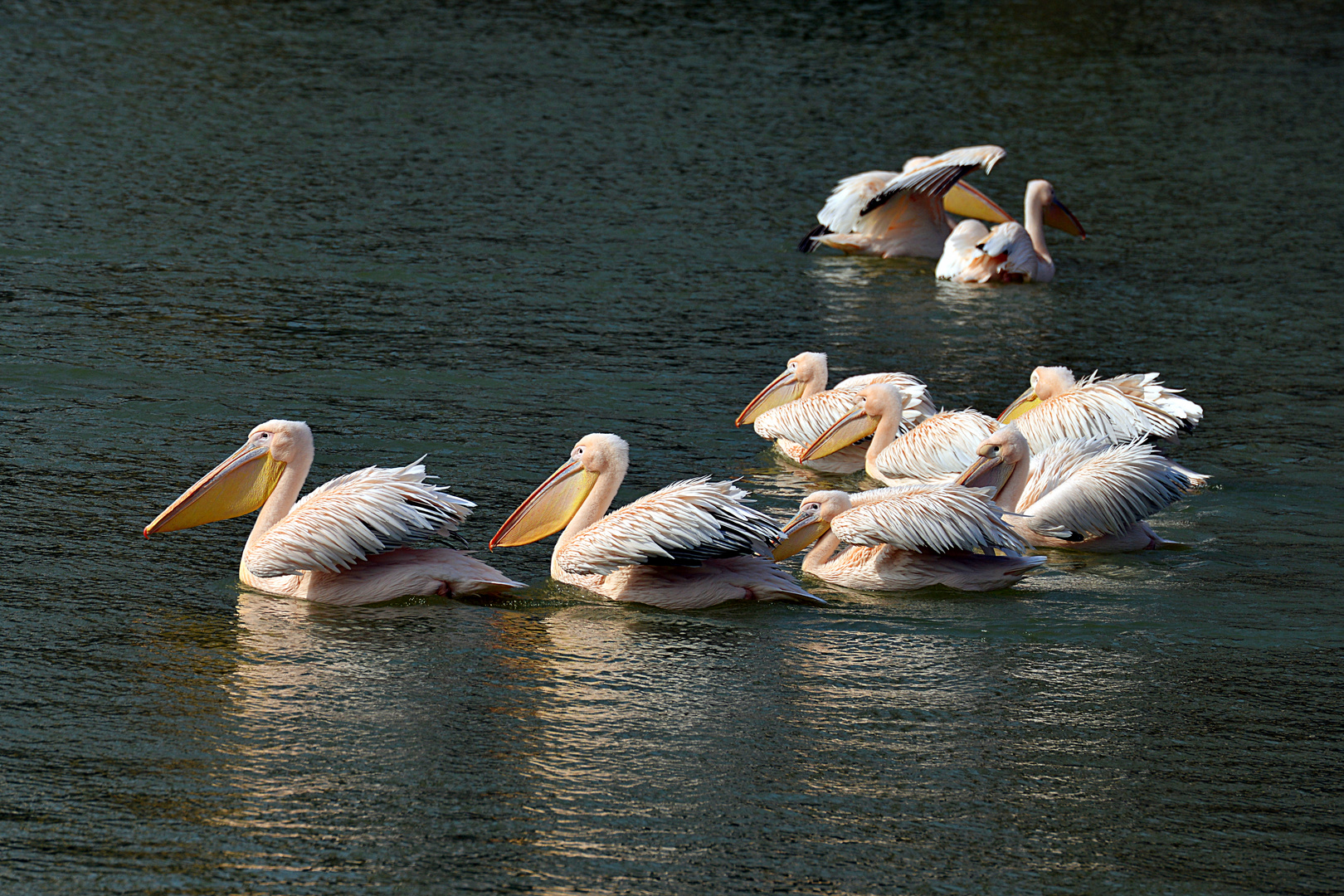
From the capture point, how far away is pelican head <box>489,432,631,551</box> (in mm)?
5352

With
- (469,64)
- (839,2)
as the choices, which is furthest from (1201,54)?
(469,64)

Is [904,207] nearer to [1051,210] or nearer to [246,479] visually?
[1051,210]

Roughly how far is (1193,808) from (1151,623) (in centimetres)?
118

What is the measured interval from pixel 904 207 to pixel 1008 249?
3.10 ft

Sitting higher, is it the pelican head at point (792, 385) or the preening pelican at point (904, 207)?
the preening pelican at point (904, 207)

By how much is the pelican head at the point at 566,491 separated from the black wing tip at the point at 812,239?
498cm

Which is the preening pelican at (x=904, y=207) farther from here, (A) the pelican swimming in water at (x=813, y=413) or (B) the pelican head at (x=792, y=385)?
(A) the pelican swimming in water at (x=813, y=413)

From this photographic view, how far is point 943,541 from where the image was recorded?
5137 mm

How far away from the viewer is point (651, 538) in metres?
4.95

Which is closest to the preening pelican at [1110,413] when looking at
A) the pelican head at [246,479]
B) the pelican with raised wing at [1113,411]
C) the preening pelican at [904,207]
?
the pelican with raised wing at [1113,411]

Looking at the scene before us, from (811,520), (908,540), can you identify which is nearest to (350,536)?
(811,520)

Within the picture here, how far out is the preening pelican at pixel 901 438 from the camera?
6.20 meters

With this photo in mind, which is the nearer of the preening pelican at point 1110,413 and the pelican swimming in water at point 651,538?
the pelican swimming in water at point 651,538

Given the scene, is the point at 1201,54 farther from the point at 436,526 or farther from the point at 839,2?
the point at 436,526
